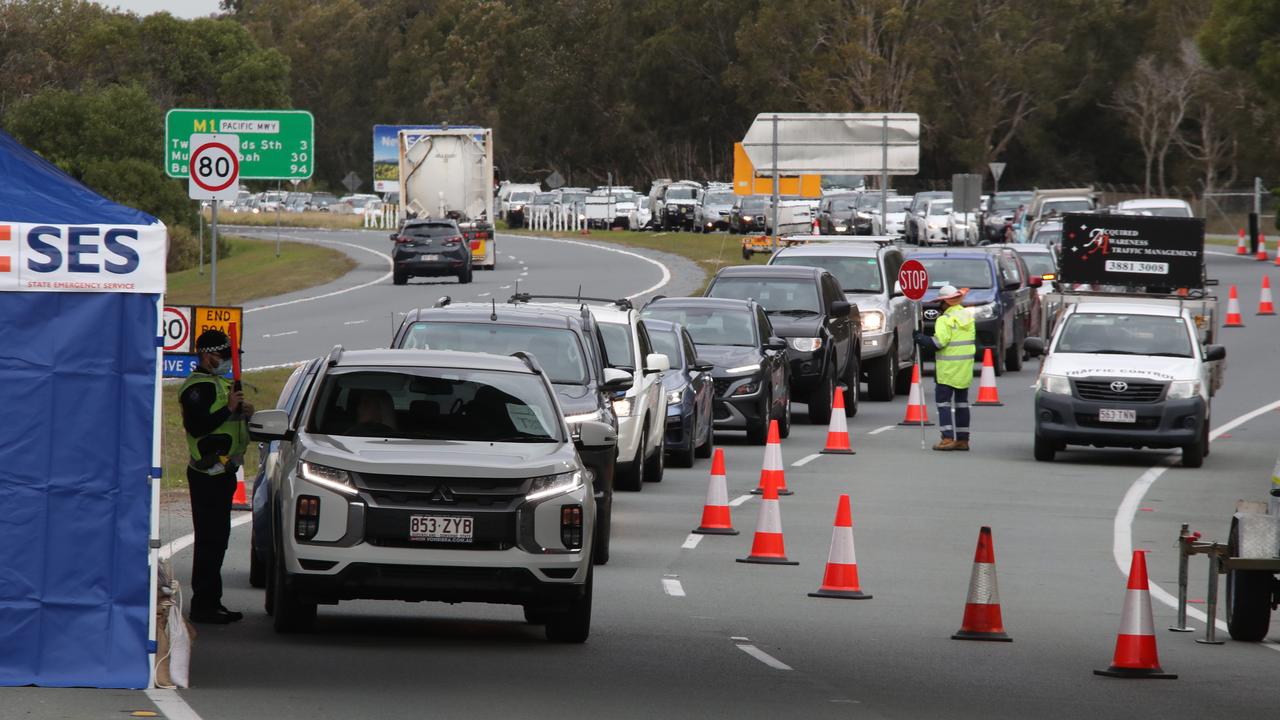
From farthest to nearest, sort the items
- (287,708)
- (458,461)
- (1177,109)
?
(1177,109) < (458,461) < (287,708)

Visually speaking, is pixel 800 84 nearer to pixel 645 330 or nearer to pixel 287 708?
pixel 645 330

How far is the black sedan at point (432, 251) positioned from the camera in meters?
56.8

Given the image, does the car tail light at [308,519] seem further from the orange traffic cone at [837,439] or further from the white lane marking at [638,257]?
the white lane marking at [638,257]

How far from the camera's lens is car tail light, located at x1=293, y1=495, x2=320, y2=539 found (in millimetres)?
11000

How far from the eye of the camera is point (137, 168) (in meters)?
78.3

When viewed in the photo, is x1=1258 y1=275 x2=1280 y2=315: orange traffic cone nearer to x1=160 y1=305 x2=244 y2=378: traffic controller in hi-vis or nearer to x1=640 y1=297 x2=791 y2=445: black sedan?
x1=640 y1=297 x2=791 y2=445: black sedan

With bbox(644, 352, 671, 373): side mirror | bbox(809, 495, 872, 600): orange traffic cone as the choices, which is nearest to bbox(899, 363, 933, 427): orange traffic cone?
bbox(644, 352, 671, 373): side mirror

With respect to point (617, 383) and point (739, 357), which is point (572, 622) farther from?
point (739, 357)

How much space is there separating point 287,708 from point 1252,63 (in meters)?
63.7

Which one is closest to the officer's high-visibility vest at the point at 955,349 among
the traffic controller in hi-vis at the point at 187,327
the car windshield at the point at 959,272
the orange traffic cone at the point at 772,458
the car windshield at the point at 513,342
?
the orange traffic cone at the point at 772,458

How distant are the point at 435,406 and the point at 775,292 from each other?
686 inches

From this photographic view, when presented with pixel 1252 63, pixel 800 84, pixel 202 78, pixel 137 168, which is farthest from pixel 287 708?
pixel 202 78

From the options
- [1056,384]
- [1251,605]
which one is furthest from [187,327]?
[1056,384]

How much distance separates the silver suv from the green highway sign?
26.2 m
